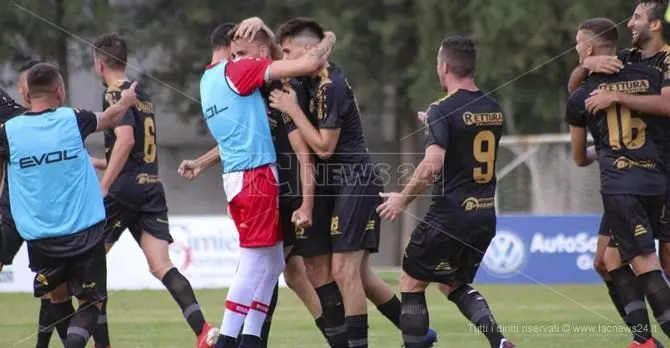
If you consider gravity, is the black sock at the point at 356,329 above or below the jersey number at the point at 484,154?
below

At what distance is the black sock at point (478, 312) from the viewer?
9.63 meters

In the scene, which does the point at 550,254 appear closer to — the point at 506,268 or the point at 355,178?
the point at 506,268

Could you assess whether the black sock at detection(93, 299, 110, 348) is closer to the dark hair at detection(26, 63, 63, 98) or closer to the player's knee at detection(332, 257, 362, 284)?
the player's knee at detection(332, 257, 362, 284)

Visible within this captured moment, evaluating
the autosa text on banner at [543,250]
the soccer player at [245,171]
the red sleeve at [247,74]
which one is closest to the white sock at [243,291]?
the soccer player at [245,171]

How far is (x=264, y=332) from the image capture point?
1050cm

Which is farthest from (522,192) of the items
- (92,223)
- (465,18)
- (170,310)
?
(92,223)

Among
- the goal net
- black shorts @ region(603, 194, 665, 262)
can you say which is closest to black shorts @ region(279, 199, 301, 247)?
black shorts @ region(603, 194, 665, 262)

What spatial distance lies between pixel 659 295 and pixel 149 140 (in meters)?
4.77

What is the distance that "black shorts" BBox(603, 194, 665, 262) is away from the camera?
10.1 meters

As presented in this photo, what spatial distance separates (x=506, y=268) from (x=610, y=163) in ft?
41.8

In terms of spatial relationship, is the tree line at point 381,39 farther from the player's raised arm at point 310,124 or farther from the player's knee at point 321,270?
the player's raised arm at point 310,124

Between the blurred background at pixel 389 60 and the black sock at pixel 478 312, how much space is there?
631 inches

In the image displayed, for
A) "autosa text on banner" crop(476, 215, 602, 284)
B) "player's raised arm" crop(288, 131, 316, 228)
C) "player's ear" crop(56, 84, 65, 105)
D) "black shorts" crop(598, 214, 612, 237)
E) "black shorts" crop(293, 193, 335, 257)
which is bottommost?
"autosa text on banner" crop(476, 215, 602, 284)

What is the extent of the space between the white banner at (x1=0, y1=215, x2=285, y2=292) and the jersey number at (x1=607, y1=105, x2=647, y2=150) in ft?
40.0
